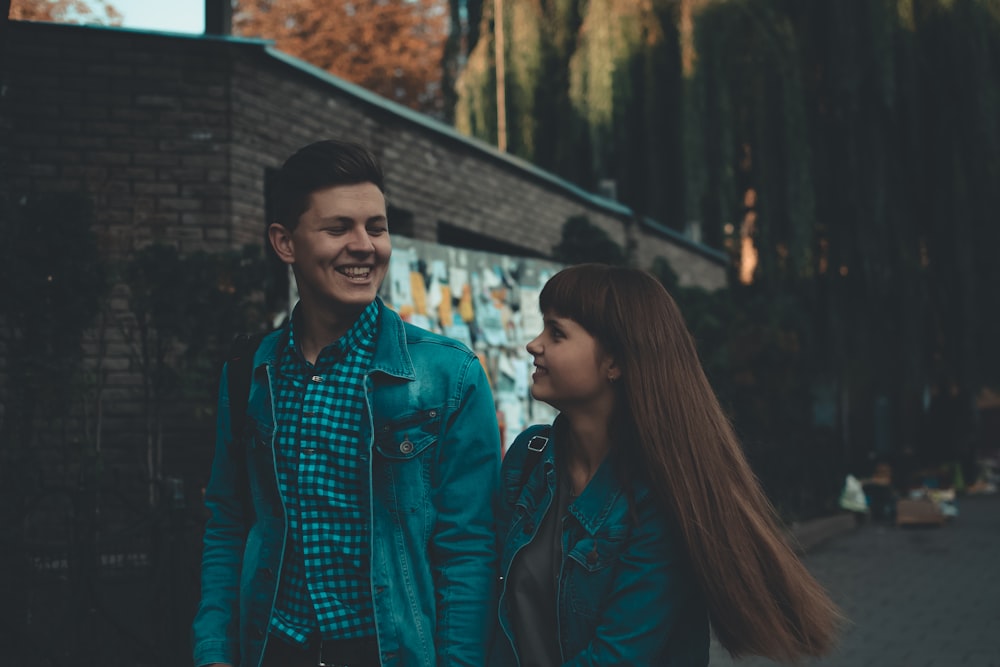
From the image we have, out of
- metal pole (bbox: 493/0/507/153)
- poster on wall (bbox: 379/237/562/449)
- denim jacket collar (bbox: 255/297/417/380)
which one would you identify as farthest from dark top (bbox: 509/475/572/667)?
metal pole (bbox: 493/0/507/153)

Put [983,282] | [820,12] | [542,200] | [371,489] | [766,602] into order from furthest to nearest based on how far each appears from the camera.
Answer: [983,282], [820,12], [542,200], [766,602], [371,489]

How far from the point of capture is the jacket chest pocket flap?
7.45ft

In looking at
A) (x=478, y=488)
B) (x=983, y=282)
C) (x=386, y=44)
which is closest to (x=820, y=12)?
(x=983, y=282)

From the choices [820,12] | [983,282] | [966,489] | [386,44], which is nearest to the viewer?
[820,12]

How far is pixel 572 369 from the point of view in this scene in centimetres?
250

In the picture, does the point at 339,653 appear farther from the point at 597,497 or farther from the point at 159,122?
the point at 159,122

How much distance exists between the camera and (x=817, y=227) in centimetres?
1658

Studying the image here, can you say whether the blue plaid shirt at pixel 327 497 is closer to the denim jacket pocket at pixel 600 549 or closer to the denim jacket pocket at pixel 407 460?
the denim jacket pocket at pixel 407 460

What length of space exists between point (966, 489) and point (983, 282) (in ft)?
21.4

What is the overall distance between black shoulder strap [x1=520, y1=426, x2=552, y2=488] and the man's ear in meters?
0.65

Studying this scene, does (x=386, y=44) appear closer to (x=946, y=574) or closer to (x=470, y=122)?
(x=470, y=122)

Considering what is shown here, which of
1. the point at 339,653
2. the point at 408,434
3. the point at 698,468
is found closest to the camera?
the point at 339,653

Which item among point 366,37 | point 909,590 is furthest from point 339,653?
point 366,37

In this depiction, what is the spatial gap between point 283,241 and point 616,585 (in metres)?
0.98
